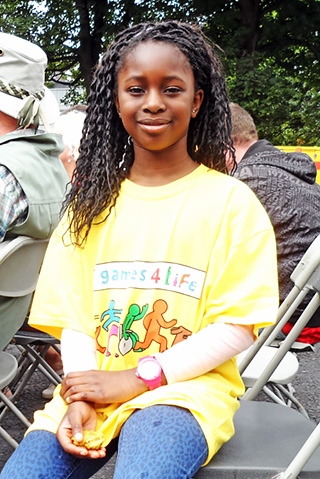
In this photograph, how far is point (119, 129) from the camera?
194cm

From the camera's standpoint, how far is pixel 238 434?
1821 mm

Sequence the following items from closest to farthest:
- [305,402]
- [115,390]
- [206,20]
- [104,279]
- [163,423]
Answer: [163,423]
[115,390]
[104,279]
[305,402]
[206,20]

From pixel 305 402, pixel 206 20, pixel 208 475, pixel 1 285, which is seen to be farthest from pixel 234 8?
pixel 208 475

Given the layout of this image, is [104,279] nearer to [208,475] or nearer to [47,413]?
[47,413]

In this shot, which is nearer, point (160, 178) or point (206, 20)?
point (160, 178)

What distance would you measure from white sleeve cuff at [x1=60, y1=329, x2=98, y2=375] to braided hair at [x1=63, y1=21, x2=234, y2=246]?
23 cm

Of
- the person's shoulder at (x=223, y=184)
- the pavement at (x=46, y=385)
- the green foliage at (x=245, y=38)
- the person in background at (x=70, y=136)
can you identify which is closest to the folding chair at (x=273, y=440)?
the person's shoulder at (x=223, y=184)

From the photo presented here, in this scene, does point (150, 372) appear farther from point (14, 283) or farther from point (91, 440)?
point (14, 283)

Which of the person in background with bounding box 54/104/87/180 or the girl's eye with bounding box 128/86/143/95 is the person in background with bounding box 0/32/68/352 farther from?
the person in background with bounding box 54/104/87/180

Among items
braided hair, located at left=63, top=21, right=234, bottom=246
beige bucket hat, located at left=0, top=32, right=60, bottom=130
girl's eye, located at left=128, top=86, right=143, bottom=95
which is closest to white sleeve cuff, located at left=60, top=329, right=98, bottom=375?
braided hair, located at left=63, top=21, right=234, bottom=246

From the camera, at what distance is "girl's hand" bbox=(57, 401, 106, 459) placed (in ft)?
5.01

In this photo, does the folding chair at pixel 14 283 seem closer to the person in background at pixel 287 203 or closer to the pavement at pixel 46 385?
the pavement at pixel 46 385

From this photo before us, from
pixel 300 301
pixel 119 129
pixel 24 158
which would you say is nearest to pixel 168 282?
pixel 119 129

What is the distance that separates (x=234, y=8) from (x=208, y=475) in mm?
13167
